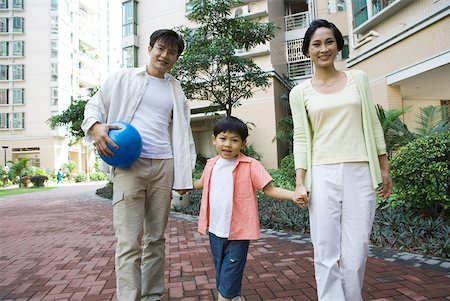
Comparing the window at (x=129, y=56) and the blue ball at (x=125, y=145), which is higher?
the window at (x=129, y=56)

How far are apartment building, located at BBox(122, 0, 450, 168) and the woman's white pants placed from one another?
15.5 ft

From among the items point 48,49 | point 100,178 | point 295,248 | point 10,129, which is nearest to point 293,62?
point 295,248

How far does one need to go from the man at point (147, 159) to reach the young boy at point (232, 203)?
1.03 feet

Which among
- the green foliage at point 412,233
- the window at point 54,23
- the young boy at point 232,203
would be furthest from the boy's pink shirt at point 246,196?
the window at point 54,23

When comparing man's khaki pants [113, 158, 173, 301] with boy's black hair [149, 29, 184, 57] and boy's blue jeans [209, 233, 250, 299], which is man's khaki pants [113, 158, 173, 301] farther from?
boy's black hair [149, 29, 184, 57]

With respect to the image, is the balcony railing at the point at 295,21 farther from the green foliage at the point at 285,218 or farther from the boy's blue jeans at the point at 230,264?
the boy's blue jeans at the point at 230,264

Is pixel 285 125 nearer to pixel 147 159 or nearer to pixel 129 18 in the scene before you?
pixel 129 18

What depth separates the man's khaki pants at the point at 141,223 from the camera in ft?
7.38

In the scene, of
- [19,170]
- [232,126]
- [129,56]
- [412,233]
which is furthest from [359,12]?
[19,170]

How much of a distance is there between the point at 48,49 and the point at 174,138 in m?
35.8

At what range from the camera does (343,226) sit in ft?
6.37

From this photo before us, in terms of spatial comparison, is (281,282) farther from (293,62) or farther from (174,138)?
(293,62)

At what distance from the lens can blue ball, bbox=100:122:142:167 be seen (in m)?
2.15

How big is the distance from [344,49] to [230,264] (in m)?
17.5
